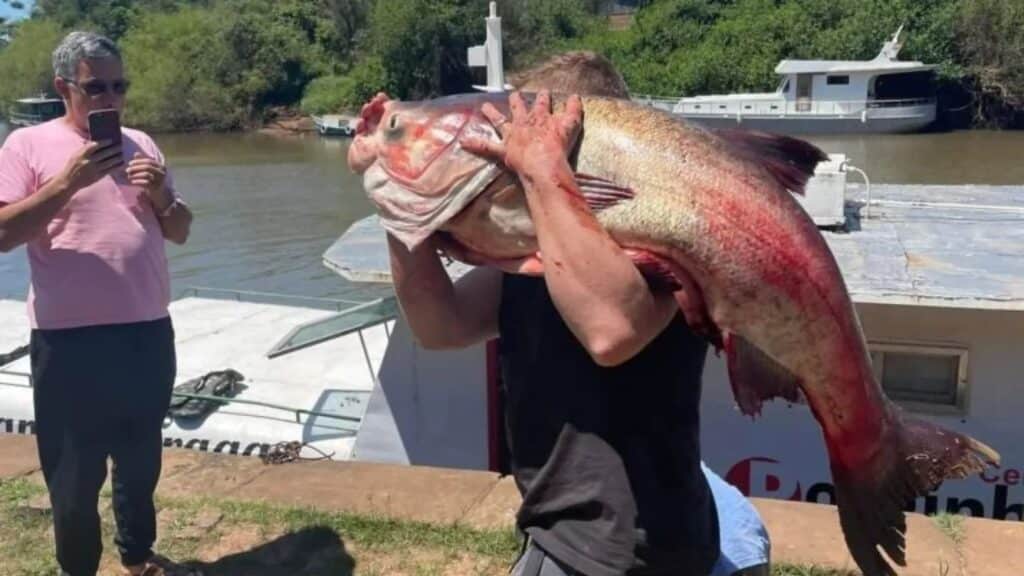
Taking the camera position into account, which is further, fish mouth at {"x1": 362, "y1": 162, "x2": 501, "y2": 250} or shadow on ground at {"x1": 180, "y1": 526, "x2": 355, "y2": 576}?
shadow on ground at {"x1": 180, "y1": 526, "x2": 355, "y2": 576}

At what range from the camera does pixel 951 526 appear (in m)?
4.12

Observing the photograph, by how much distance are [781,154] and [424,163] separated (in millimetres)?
681

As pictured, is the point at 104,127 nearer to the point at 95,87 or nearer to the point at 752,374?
the point at 95,87

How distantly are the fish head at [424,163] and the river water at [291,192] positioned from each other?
30.0 ft

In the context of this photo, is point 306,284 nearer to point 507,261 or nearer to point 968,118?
point 507,261

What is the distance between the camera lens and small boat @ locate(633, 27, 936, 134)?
3819cm

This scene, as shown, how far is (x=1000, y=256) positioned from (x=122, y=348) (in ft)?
13.9

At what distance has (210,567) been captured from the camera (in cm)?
409

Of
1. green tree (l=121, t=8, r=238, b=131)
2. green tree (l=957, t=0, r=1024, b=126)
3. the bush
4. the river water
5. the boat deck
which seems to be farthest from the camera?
green tree (l=121, t=8, r=238, b=131)

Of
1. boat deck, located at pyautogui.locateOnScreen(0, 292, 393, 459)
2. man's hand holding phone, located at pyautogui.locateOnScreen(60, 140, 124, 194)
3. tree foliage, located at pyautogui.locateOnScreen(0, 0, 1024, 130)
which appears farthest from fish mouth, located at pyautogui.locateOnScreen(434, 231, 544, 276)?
tree foliage, located at pyautogui.locateOnScreen(0, 0, 1024, 130)

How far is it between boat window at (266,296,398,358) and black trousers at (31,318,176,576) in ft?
11.2

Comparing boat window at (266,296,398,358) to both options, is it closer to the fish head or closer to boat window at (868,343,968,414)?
boat window at (868,343,968,414)

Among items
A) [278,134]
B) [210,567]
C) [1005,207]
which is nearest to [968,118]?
[278,134]

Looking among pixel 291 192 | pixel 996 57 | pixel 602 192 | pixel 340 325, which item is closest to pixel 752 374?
pixel 602 192
